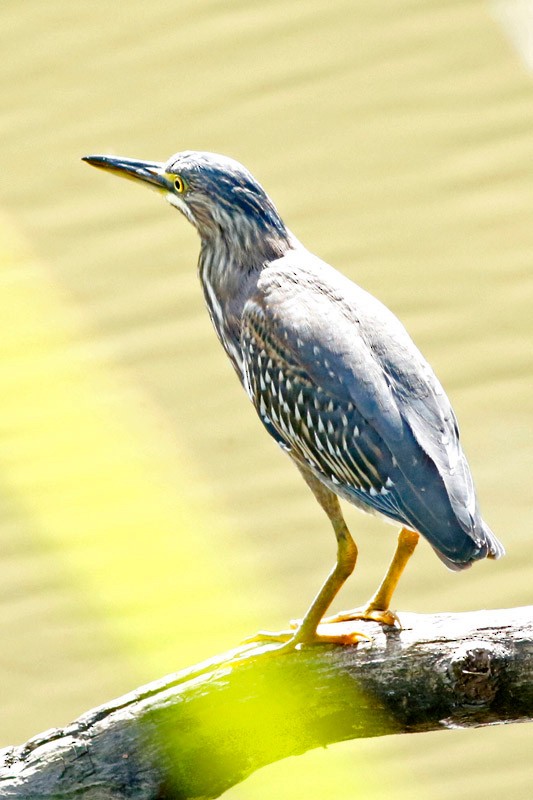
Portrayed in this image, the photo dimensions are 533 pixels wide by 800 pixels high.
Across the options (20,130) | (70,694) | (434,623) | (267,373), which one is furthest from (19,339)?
(434,623)

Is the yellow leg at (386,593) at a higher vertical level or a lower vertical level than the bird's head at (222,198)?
lower

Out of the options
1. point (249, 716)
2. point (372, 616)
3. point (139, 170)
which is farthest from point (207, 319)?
point (249, 716)

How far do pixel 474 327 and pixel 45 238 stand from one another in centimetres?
165

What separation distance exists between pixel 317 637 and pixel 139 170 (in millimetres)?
1189

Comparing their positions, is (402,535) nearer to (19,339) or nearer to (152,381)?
(152,381)

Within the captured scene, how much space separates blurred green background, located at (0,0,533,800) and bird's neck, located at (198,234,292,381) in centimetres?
136

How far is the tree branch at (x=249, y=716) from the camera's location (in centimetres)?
274

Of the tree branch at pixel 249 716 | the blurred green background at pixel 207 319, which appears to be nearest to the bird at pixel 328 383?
the tree branch at pixel 249 716

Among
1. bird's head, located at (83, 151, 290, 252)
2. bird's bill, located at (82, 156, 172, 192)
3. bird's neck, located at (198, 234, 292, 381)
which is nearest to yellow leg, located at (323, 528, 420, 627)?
bird's neck, located at (198, 234, 292, 381)

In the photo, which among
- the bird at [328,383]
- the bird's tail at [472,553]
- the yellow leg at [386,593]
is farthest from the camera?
the yellow leg at [386,593]

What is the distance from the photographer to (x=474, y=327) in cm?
482

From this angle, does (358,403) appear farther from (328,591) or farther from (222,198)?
(222,198)

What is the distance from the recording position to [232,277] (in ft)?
10.3

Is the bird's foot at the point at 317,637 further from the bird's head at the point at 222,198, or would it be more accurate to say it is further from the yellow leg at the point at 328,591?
the bird's head at the point at 222,198
